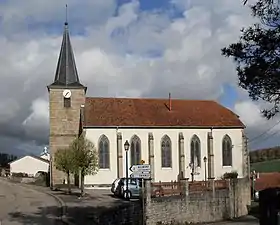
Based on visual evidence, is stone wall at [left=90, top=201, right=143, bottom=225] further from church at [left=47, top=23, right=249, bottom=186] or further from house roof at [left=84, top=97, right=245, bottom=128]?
house roof at [left=84, top=97, right=245, bottom=128]

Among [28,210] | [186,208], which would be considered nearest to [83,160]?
[28,210]

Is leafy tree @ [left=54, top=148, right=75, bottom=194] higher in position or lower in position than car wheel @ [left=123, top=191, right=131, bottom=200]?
higher

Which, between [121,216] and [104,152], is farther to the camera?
[104,152]

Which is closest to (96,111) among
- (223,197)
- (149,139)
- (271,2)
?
(149,139)

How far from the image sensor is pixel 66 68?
71.4 metres

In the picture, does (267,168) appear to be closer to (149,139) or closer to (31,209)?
(149,139)

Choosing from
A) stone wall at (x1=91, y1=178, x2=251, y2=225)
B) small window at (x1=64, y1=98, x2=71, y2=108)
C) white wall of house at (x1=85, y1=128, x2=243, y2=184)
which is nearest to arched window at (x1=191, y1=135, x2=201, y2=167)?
white wall of house at (x1=85, y1=128, x2=243, y2=184)

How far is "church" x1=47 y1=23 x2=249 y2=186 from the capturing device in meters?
66.2

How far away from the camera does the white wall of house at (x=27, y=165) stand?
381 ft

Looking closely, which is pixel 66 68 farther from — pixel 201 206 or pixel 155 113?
pixel 201 206

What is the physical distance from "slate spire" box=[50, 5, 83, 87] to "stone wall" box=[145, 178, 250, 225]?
103ft

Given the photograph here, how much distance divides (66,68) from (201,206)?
3923cm

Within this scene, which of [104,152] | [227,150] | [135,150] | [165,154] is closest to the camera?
[104,152]

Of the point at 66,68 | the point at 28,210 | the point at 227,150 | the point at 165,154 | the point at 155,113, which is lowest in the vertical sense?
the point at 28,210
